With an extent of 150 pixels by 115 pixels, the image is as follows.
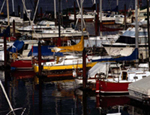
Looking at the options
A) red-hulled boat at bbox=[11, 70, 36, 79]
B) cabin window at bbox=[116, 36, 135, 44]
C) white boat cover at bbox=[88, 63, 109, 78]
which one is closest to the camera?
white boat cover at bbox=[88, 63, 109, 78]

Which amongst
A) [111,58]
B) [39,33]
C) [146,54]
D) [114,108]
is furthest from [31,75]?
[39,33]

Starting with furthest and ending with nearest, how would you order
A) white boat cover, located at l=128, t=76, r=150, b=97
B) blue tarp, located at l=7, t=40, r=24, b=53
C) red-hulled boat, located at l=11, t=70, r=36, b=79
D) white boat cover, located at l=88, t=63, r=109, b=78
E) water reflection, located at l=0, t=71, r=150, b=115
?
1. blue tarp, located at l=7, t=40, r=24, b=53
2. red-hulled boat, located at l=11, t=70, r=36, b=79
3. white boat cover, located at l=88, t=63, r=109, b=78
4. water reflection, located at l=0, t=71, r=150, b=115
5. white boat cover, located at l=128, t=76, r=150, b=97

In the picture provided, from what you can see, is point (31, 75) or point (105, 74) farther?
point (31, 75)

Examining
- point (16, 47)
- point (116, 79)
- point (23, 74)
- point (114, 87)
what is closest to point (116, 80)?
point (116, 79)

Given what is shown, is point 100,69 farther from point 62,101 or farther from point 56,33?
point 56,33

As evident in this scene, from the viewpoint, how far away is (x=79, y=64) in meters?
39.7

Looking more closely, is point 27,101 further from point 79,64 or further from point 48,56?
point 48,56

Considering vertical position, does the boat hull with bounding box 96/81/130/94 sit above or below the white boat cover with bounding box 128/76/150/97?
below

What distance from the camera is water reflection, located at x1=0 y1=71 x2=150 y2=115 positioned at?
92.9ft

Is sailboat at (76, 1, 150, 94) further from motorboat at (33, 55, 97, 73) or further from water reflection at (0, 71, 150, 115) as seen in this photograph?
motorboat at (33, 55, 97, 73)

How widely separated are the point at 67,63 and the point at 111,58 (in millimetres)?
3916

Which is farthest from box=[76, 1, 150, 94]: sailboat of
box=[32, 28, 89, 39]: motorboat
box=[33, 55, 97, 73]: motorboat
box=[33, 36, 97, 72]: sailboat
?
box=[32, 28, 89, 39]: motorboat

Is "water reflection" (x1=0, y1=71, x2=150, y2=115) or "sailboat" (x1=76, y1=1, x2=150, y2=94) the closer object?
"water reflection" (x1=0, y1=71, x2=150, y2=115)

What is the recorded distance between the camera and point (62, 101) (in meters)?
30.8
